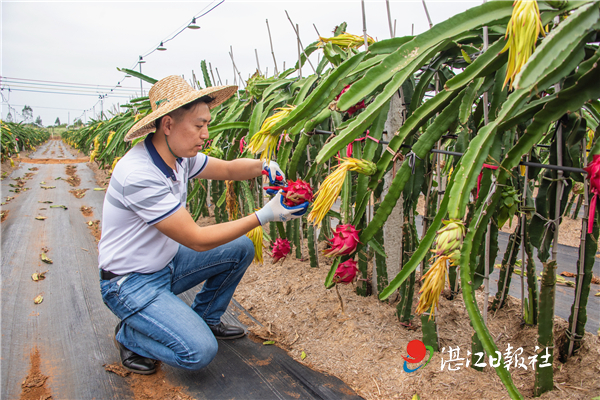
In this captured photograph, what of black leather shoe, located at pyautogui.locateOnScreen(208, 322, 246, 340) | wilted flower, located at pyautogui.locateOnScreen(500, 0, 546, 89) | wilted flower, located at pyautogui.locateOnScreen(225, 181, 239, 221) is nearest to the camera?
wilted flower, located at pyautogui.locateOnScreen(500, 0, 546, 89)

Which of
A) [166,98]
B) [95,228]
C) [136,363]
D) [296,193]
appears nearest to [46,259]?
[95,228]

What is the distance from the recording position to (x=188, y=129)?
4.38ft

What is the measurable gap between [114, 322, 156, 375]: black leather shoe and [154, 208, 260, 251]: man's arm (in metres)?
0.50

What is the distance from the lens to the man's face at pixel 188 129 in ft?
4.37

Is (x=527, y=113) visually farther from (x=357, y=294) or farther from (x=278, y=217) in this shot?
(x=357, y=294)

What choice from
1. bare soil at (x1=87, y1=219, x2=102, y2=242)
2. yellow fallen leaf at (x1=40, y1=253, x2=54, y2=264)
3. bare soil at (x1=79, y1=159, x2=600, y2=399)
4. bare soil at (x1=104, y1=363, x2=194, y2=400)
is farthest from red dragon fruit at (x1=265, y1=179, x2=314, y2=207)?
bare soil at (x1=87, y1=219, x2=102, y2=242)

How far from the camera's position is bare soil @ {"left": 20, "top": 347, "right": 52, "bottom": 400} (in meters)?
1.25

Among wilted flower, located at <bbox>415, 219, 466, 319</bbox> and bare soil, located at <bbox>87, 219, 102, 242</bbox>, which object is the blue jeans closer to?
wilted flower, located at <bbox>415, 219, 466, 319</bbox>

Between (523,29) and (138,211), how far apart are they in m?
1.19

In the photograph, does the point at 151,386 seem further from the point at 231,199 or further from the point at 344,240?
the point at 231,199

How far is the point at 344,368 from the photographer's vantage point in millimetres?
1319

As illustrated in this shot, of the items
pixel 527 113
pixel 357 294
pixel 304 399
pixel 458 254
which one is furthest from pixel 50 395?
pixel 527 113

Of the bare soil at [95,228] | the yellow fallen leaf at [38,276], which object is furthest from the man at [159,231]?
the bare soil at [95,228]

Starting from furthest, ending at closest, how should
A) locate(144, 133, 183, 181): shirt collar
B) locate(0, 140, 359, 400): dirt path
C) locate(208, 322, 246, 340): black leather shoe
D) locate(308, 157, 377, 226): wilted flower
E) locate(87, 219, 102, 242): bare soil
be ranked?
locate(87, 219, 102, 242): bare soil
locate(208, 322, 246, 340): black leather shoe
locate(144, 133, 183, 181): shirt collar
locate(0, 140, 359, 400): dirt path
locate(308, 157, 377, 226): wilted flower
